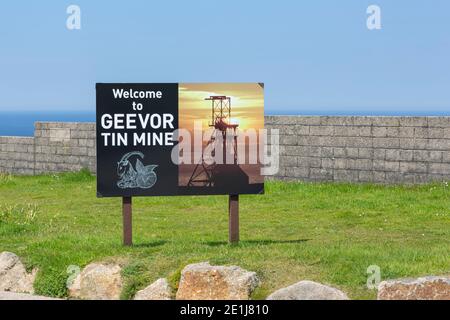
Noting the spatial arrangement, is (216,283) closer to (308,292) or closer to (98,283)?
(308,292)

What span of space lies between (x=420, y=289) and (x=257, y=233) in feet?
21.0

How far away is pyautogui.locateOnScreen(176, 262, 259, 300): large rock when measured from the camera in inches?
366

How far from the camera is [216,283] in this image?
9383mm

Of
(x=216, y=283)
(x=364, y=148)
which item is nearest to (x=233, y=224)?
(x=216, y=283)

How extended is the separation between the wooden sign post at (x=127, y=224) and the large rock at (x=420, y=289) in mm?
4305

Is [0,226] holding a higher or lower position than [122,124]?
lower

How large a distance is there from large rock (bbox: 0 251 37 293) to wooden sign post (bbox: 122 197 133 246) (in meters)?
1.29

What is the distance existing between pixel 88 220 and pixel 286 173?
24.6 ft

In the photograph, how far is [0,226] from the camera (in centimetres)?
1438

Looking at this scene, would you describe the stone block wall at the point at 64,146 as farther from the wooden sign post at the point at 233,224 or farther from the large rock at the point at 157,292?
the large rock at the point at 157,292

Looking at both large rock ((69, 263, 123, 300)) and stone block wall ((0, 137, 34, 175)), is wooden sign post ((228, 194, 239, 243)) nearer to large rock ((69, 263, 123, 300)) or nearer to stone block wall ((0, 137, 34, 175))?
large rock ((69, 263, 123, 300))

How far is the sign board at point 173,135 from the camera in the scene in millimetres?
11703

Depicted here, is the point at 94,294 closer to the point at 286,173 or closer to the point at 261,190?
the point at 261,190
